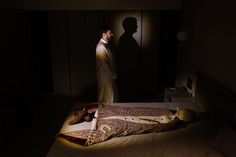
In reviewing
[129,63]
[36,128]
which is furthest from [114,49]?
[36,128]

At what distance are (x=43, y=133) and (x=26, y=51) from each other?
1.86 meters

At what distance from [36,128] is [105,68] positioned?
1.44 m

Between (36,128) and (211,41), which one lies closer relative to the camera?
(211,41)

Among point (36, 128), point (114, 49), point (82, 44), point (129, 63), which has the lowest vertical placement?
point (36, 128)

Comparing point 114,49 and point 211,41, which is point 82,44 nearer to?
point 114,49

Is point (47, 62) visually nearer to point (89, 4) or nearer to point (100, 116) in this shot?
point (89, 4)

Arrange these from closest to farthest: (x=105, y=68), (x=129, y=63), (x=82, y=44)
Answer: (x=105, y=68)
(x=82, y=44)
(x=129, y=63)

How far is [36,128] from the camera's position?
3.78 metres

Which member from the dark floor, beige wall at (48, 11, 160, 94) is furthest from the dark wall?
the dark floor

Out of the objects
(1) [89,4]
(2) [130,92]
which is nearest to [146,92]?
(2) [130,92]

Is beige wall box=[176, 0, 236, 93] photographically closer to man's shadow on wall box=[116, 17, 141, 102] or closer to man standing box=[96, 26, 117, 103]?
man's shadow on wall box=[116, 17, 141, 102]

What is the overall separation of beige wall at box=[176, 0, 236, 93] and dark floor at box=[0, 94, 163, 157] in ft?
4.55

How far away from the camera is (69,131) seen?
255cm

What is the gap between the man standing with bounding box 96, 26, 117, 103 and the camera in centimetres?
376
